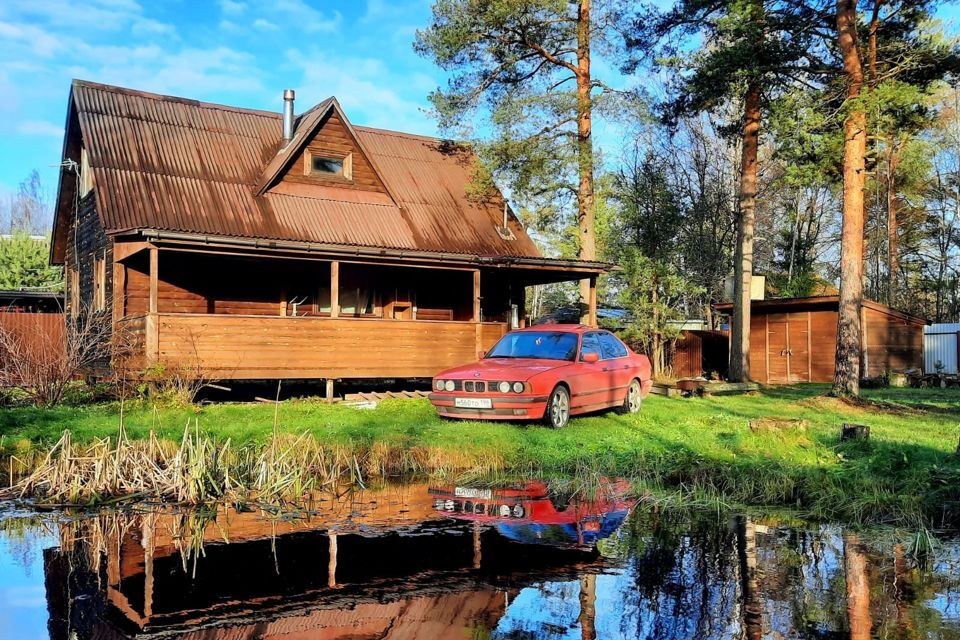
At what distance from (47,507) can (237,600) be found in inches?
161

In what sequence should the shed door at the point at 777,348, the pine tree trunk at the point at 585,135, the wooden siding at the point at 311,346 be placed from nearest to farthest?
the wooden siding at the point at 311,346
the pine tree trunk at the point at 585,135
the shed door at the point at 777,348

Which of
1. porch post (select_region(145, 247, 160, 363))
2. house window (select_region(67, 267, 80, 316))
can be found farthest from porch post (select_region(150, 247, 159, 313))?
house window (select_region(67, 267, 80, 316))

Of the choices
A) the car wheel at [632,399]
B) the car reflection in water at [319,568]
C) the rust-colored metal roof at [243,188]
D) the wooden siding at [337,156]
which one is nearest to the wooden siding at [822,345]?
the rust-colored metal roof at [243,188]

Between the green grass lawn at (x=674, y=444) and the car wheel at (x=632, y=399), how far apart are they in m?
0.22

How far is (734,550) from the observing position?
22.3 ft

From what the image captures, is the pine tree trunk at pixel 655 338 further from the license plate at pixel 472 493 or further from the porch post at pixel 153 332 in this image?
the license plate at pixel 472 493

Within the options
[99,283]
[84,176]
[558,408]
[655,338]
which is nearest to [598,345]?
[558,408]

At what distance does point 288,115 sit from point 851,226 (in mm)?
14394

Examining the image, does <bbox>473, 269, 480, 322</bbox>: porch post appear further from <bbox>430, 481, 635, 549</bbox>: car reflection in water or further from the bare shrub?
<bbox>430, 481, 635, 549</bbox>: car reflection in water

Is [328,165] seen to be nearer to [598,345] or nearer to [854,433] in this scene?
[598,345]

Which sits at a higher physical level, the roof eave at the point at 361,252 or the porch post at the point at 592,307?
the roof eave at the point at 361,252

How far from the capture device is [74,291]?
23.1 m

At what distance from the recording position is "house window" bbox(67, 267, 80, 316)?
22594mm

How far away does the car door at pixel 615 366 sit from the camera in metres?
14.4
